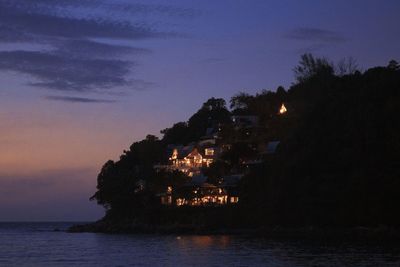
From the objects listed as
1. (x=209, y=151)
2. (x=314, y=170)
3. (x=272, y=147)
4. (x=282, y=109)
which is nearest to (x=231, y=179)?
(x=272, y=147)

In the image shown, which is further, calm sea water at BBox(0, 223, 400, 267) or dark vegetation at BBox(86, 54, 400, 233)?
dark vegetation at BBox(86, 54, 400, 233)

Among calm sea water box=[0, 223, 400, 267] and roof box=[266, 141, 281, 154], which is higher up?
roof box=[266, 141, 281, 154]

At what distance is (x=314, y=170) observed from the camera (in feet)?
225

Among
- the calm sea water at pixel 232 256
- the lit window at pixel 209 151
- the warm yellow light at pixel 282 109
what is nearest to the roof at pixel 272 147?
the warm yellow light at pixel 282 109

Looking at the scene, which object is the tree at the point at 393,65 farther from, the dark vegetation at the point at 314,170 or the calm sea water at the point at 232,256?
the calm sea water at the point at 232,256

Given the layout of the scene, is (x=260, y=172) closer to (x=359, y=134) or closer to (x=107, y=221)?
(x=359, y=134)

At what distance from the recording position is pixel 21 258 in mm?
48844

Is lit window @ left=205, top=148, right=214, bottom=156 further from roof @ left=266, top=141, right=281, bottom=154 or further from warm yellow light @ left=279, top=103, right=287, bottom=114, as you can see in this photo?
roof @ left=266, top=141, right=281, bottom=154

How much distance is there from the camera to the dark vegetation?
63125 mm

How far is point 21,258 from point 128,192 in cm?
5090

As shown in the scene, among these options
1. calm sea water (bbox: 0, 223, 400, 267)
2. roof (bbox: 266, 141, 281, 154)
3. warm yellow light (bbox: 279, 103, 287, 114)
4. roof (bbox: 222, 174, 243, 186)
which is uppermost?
warm yellow light (bbox: 279, 103, 287, 114)

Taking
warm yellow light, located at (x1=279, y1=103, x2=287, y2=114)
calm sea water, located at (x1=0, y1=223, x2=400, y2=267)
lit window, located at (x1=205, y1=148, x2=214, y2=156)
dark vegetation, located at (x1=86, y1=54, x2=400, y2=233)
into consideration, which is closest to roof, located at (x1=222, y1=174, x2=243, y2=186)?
dark vegetation, located at (x1=86, y1=54, x2=400, y2=233)

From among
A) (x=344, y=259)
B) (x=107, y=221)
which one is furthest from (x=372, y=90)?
(x=107, y=221)

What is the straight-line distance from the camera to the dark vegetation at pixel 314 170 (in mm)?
63125
